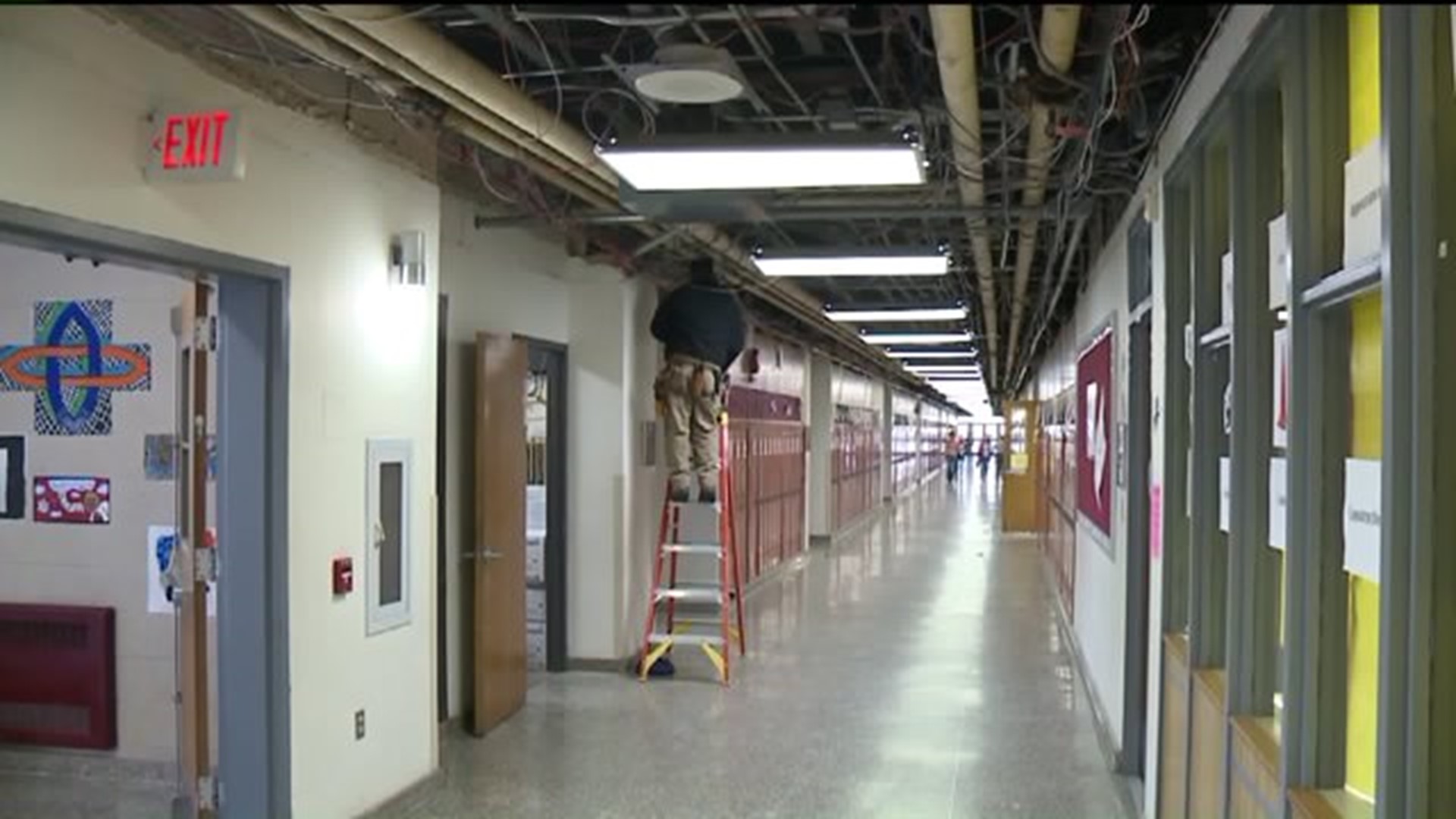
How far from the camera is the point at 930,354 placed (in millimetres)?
16516

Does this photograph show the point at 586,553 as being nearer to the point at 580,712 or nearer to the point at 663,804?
the point at 580,712

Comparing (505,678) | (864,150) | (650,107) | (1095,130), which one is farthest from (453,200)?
(1095,130)

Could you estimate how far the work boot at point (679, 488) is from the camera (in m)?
7.46

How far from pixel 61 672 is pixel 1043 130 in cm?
450

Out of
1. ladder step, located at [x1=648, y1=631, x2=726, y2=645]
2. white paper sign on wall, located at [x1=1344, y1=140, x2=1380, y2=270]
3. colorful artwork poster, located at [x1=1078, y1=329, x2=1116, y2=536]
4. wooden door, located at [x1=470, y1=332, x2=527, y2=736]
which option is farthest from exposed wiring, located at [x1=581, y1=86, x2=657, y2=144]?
ladder step, located at [x1=648, y1=631, x2=726, y2=645]

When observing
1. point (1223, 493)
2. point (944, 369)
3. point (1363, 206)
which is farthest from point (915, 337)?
point (1363, 206)

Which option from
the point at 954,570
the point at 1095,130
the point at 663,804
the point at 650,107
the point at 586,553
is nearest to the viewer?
the point at 1095,130

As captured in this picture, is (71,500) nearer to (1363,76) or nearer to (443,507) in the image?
(443,507)

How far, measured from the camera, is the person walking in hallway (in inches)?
289

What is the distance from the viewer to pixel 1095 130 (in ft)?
12.1

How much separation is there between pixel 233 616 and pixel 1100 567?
427 centimetres

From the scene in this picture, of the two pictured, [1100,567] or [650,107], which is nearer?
[650,107]

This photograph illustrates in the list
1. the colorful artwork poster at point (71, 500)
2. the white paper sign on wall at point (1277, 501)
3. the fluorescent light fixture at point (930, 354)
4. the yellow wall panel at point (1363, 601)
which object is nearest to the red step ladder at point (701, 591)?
the colorful artwork poster at point (71, 500)

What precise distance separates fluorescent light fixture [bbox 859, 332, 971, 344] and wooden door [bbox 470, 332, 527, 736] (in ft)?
21.5
